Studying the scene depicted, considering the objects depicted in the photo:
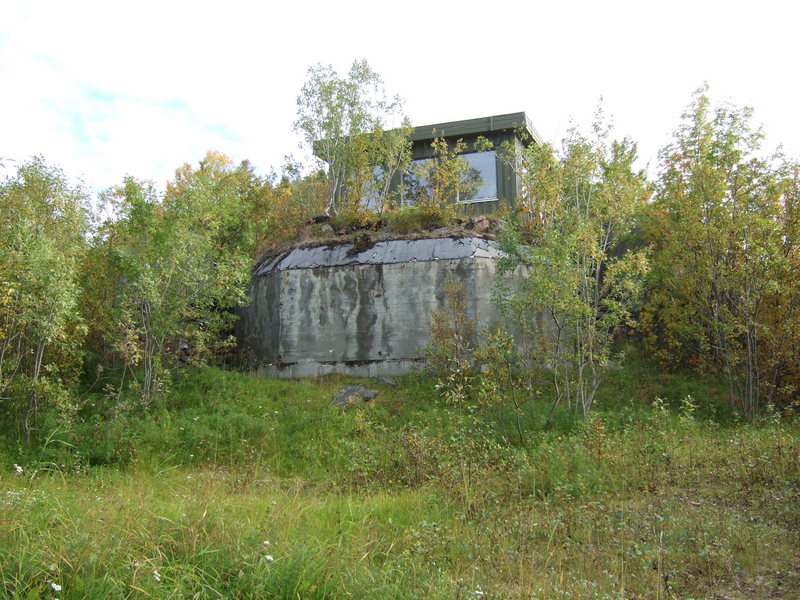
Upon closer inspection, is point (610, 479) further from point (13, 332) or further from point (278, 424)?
point (13, 332)


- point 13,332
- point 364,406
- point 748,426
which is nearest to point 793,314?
point 748,426

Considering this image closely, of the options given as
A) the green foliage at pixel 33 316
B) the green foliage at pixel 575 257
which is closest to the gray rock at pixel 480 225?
the green foliage at pixel 575 257

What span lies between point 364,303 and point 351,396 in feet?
9.58

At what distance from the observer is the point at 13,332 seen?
9.58 metres

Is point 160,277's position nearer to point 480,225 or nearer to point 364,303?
point 364,303

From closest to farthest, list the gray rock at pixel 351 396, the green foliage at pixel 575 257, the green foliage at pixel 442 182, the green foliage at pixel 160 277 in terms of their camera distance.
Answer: the green foliage at pixel 575 257
the green foliage at pixel 160 277
the gray rock at pixel 351 396
the green foliage at pixel 442 182

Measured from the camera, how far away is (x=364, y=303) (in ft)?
47.1

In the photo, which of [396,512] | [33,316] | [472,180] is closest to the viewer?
[396,512]

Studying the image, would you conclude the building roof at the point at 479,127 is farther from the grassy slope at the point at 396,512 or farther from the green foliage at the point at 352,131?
the grassy slope at the point at 396,512

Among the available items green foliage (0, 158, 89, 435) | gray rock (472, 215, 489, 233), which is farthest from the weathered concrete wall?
green foliage (0, 158, 89, 435)

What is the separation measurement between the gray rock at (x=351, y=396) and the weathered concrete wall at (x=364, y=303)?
1.39 meters

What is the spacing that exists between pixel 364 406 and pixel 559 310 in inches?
168

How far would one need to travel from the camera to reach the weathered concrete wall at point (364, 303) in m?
13.9

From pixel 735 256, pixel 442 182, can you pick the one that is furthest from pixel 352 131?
pixel 735 256
